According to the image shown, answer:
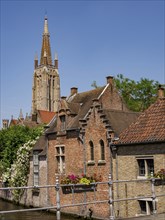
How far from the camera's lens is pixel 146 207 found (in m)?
20.6

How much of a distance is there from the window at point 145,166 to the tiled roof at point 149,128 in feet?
4.29

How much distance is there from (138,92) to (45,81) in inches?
2366

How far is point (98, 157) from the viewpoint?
80.7ft

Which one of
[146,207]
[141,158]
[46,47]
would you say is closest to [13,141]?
[141,158]

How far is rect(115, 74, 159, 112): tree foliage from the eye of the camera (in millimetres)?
45562

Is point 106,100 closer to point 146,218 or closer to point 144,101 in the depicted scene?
point 144,101

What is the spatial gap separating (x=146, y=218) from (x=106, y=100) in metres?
20.7

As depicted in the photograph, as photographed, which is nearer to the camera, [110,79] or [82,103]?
[82,103]

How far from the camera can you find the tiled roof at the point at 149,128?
2078 centimetres

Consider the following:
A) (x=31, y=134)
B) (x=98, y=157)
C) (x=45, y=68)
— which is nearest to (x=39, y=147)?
(x=31, y=134)

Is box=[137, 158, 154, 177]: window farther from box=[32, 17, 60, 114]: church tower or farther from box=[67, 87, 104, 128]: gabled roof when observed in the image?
box=[32, 17, 60, 114]: church tower

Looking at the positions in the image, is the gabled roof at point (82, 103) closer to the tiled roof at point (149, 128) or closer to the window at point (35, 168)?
the tiled roof at point (149, 128)

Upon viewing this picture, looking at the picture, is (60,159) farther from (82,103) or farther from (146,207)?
(146,207)

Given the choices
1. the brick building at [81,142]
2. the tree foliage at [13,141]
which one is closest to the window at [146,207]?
the brick building at [81,142]
